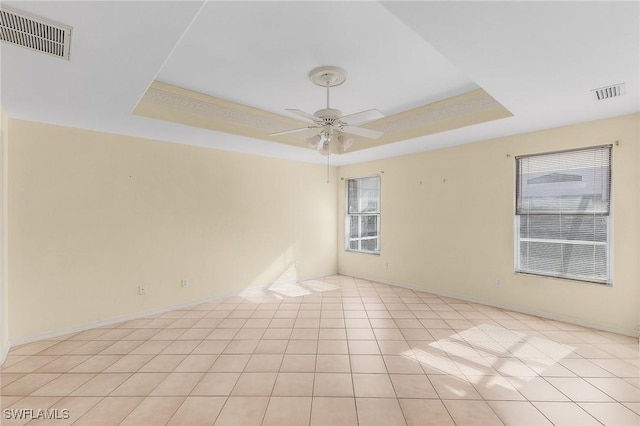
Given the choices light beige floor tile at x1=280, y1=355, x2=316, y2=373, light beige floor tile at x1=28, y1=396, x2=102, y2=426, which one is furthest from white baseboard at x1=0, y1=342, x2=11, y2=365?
light beige floor tile at x1=280, y1=355, x2=316, y2=373

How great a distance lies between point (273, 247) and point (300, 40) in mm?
3691

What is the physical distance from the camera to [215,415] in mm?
1948

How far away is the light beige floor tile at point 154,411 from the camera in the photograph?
1.89m

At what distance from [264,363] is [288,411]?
27.8 inches

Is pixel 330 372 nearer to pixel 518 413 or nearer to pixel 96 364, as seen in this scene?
pixel 518 413

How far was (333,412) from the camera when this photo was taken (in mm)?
1967

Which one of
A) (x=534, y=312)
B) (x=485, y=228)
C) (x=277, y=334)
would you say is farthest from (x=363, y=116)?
(x=534, y=312)

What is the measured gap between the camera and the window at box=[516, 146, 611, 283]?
3338mm

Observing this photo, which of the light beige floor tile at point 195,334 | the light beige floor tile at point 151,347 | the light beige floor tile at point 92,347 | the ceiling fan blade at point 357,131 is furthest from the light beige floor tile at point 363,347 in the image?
the light beige floor tile at point 92,347

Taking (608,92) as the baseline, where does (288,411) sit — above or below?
below

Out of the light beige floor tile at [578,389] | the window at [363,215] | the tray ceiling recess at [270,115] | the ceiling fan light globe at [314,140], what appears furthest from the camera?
the window at [363,215]

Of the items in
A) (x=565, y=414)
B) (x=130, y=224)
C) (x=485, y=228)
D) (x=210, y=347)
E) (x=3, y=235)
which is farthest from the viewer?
(x=485, y=228)

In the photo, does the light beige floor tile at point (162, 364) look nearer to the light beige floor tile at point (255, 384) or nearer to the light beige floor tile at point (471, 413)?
the light beige floor tile at point (255, 384)

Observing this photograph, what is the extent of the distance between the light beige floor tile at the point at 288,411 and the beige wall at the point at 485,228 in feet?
11.2
